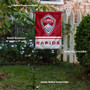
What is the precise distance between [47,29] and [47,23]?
5.2 inches

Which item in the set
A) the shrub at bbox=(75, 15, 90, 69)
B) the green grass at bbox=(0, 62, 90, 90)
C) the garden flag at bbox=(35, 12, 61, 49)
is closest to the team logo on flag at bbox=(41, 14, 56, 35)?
the garden flag at bbox=(35, 12, 61, 49)

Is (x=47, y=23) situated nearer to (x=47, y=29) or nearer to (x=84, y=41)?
(x=47, y=29)

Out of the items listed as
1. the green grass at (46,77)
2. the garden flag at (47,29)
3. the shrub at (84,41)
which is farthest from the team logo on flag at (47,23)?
the green grass at (46,77)

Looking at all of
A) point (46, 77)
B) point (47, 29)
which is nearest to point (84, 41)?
point (47, 29)

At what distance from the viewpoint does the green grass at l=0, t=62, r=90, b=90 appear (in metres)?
4.11

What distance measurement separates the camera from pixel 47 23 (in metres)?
4.04

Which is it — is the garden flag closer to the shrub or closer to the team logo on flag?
the team logo on flag

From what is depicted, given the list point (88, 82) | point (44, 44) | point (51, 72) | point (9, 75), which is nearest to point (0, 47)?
point (9, 75)

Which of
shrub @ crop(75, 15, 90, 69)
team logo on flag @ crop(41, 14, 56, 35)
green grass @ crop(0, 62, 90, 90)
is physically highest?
team logo on flag @ crop(41, 14, 56, 35)

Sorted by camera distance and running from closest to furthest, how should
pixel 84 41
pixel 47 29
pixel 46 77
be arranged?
pixel 47 29 → pixel 84 41 → pixel 46 77

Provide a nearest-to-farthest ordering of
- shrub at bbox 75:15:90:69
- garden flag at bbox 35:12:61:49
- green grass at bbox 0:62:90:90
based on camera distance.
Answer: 1. garden flag at bbox 35:12:61:49
2. green grass at bbox 0:62:90:90
3. shrub at bbox 75:15:90:69

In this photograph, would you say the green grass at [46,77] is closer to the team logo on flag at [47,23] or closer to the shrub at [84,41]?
the shrub at [84,41]

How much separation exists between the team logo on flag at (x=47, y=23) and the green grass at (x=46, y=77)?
1.24 m

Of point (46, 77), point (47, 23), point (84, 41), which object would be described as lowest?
point (46, 77)
